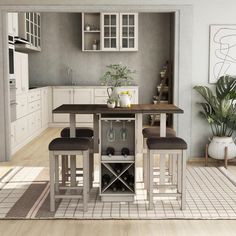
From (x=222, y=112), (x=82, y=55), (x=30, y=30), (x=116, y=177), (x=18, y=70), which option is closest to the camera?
(x=116, y=177)

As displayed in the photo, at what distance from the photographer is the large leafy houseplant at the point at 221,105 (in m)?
5.74

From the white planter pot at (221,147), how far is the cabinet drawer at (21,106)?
3.00m

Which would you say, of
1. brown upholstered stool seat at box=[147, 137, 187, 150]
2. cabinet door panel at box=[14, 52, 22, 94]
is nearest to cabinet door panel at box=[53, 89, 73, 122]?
cabinet door panel at box=[14, 52, 22, 94]

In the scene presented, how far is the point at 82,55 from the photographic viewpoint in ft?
32.7

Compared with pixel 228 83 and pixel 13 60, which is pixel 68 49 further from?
pixel 228 83

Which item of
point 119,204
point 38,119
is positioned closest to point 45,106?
point 38,119

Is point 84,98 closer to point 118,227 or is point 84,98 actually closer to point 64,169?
point 64,169

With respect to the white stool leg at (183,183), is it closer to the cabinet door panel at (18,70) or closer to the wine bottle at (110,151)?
the wine bottle at (110,151)

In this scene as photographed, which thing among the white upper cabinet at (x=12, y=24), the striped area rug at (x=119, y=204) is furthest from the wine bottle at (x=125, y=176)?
the white upper cabinet at (x=12, y=24)

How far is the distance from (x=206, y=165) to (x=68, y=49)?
5.09 m

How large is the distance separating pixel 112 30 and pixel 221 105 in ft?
13.9

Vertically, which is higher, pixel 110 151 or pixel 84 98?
pixel 84 98

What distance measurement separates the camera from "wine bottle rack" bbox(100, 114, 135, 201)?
4172 millimetres

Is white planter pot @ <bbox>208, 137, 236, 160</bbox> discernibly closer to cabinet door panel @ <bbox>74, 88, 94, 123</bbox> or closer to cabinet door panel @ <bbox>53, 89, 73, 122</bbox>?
cabinet door panel @ <bbox>74, 88, 94, 123</bbox>
